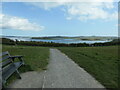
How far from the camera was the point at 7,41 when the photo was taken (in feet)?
139

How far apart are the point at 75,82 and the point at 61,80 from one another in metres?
0.49

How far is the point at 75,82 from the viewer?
4.83 m

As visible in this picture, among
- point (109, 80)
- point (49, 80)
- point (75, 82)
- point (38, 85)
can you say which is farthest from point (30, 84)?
point (109, 80)

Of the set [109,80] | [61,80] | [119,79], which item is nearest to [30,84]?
[61,80]

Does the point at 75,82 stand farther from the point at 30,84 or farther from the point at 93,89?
the point at 30,84

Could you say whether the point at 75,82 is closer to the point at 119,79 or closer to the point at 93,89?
the point at 93,89

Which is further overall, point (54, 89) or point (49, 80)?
point (49, 80)

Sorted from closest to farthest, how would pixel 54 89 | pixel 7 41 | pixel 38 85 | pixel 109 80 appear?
pixel 54 89
pixel 38 85
pixel 109 80
pixel 7 41

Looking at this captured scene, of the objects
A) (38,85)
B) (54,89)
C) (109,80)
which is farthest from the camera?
(109,80)

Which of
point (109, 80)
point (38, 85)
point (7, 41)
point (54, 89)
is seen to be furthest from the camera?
point (7, 41)

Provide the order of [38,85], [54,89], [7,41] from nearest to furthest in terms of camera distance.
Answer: [54,89] → [38,85] → [7,41]

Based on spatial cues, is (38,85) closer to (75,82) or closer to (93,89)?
(75,82)

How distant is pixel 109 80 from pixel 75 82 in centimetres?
112

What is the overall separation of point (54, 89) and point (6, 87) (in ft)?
4.59
